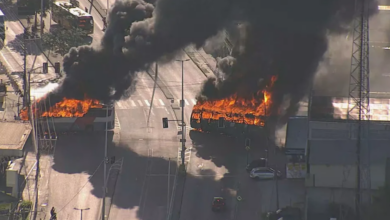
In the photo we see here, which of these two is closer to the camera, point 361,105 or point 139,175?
point 361,105

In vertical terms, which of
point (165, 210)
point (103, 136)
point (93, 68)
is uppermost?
point (93, 68)

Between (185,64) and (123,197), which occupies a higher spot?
(185,64)

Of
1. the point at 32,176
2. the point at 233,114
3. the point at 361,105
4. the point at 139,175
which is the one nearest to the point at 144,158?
the point at 139,175

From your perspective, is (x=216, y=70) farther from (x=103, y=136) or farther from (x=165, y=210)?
(x=165, y=210)

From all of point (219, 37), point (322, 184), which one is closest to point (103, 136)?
point (219, 37)

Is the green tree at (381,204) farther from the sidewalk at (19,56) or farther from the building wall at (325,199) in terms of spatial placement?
the sidewalk at (19,56)

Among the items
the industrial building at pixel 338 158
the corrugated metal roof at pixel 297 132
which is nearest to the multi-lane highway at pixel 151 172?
the corrugated metal roof at pixel 297 132

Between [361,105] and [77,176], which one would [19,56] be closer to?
[77,176]

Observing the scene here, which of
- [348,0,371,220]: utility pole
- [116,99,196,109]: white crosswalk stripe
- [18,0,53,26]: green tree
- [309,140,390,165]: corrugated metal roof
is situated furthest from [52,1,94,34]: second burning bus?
[309,140,390,165]: corrugated metal roof
